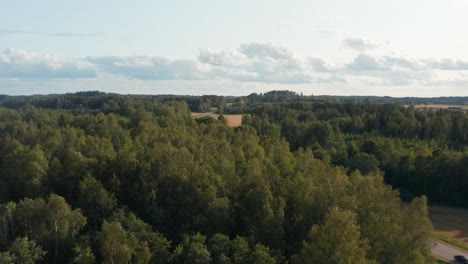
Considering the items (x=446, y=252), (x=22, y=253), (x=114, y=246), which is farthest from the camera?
(x=446, y=252)

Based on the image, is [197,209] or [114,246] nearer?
[114,246]

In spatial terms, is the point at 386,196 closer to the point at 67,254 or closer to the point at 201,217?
the point at 201,217

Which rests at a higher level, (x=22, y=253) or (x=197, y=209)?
(x=197, y=209)

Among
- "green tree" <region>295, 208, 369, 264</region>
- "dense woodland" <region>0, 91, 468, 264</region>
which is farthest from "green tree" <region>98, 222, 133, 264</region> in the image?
"green tree" <region>295, 208, 369, 264</region>

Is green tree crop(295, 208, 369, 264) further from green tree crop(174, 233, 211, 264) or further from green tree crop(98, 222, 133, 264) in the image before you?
green tree crop(98, 222, 133, 264)

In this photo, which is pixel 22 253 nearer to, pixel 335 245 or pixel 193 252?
pixel 193 252

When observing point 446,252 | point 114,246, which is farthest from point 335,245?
point 446,252
